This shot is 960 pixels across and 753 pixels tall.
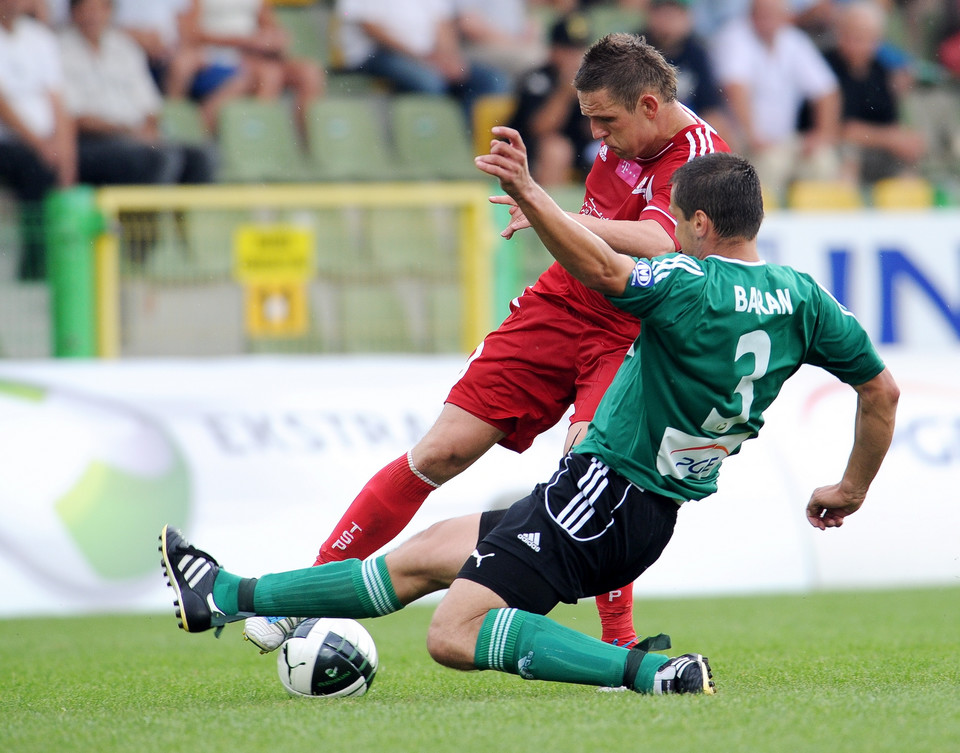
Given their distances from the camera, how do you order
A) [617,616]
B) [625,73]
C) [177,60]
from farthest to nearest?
[177,60], [617,616], [625,73]

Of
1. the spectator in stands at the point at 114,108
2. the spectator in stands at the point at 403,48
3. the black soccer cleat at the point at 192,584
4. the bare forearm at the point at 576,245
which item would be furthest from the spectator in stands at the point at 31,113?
the bare forearm at the point at 576,245

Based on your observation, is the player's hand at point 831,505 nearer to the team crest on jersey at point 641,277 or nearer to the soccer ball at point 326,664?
the team crest on jersey at point 641,277

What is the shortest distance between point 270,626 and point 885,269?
617 cm

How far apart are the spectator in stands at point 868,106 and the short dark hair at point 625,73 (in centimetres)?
707

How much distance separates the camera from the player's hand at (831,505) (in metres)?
4.30

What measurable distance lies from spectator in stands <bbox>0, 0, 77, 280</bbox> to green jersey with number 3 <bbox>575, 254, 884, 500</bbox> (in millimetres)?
6033

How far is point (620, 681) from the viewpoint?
3854 millimetres

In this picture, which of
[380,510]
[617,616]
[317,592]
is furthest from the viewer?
[380,510]

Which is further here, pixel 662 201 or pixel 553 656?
pixel 662 201

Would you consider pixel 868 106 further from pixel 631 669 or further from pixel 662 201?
pixel 631 669

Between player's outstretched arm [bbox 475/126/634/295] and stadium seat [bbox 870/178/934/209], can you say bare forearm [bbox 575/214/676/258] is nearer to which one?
player's outstretched arm [bbox 475/126/634/295]

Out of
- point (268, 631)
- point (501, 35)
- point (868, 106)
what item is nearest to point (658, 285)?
point (268, 631)

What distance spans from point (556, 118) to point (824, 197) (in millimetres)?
2088

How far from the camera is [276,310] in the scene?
852 centimetres
